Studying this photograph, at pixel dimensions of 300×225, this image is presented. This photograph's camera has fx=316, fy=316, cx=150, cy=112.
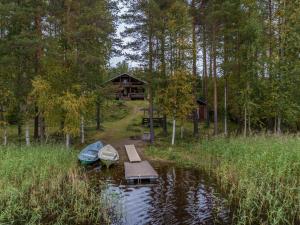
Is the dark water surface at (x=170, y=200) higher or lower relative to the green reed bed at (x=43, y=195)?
lower

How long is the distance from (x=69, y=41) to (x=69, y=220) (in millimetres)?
14102

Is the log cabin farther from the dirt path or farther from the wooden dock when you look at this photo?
the wooden dock

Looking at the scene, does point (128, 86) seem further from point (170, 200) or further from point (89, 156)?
point (170, 200)

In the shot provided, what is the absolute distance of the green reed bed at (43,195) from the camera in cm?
871

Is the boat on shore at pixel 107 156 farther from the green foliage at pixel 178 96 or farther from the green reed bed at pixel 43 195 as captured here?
the green foliage at pixel 178 96

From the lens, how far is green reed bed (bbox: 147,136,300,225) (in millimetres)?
8664

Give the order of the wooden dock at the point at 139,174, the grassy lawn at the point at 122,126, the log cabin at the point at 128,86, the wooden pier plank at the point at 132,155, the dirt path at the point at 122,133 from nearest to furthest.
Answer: the wooden dock at the point at 139,174 → the wooden pier plank at the point at 132,155 → the dirt path at the point at 122,133 → the grassy lawn at the point at 122,126 → the log cabin at the point at 128,86

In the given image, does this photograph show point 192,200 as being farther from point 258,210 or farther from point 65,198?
point 65,198

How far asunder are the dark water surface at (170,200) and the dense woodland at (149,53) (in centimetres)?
779

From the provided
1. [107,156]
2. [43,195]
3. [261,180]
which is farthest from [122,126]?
[261,180]

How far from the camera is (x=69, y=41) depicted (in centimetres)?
2025

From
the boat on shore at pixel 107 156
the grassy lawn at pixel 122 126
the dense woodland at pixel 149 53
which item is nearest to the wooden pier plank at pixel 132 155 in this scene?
the boat on shore at pixel 107 156

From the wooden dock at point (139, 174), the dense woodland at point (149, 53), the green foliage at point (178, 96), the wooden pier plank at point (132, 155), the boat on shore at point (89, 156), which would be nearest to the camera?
the wooden dock at point (139, 174)

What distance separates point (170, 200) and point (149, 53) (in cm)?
1418
